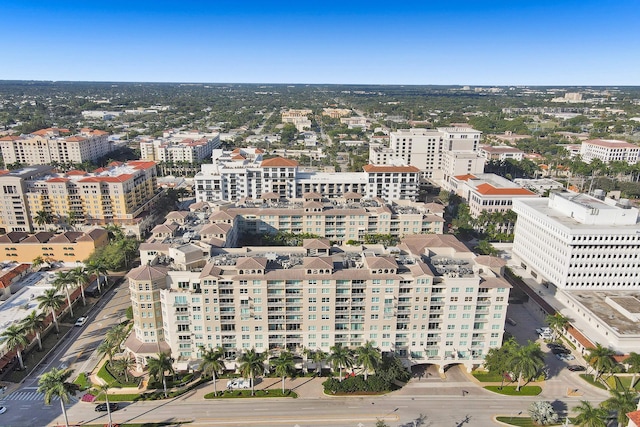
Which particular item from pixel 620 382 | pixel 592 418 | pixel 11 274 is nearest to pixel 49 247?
Result: pixel 11 274

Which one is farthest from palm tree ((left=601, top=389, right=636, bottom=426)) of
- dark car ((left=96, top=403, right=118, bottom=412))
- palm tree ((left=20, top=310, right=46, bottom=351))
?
palm tree ((left=20, top=310, right=46, bottom=351))

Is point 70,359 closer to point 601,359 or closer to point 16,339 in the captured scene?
point 16,339

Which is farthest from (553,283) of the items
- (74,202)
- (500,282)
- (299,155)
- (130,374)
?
→ (299,155)

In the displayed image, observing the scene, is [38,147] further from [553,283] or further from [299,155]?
[553,283]

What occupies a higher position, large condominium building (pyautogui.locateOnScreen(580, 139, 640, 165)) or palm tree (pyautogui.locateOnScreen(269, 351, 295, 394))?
large condominium building (pyautogui.locateOnScreen(580, 139, 640, 165))

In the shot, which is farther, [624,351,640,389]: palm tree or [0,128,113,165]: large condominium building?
[0,128,113,165]: large condominium building

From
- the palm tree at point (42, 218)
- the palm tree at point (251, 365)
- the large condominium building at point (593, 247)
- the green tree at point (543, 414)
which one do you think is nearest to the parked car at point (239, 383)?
the palm tree at point (251, 365)

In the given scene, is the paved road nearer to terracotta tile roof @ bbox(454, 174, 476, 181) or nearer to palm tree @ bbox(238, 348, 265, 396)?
palm tree @ bbox(238, 348, 265, 396)
